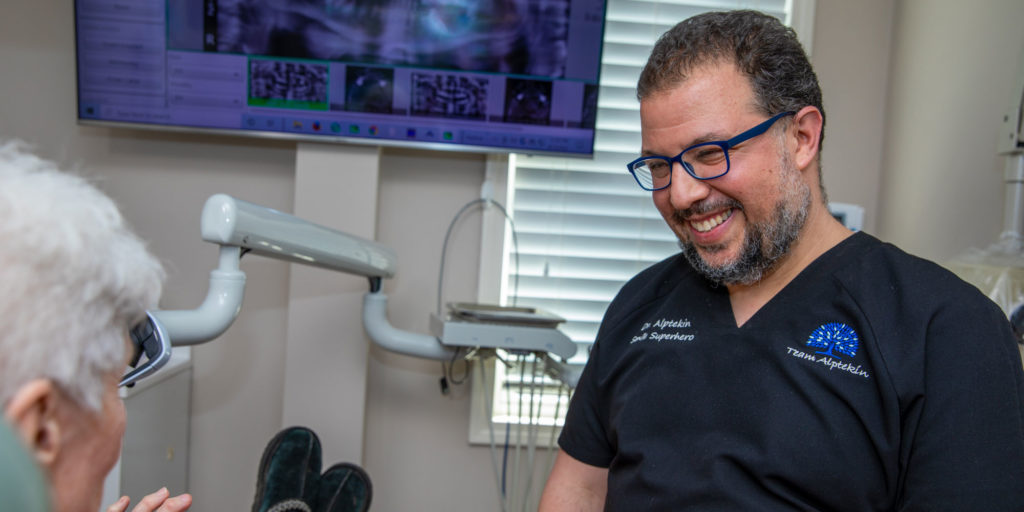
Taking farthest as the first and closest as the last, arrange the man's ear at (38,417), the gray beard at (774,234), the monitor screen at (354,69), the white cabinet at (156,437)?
the monitor screen at (354,69) < the white cabinet at (156,437) < the gray beard at (774,234) < the man's ear at (38,417)

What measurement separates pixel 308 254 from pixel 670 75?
767mm

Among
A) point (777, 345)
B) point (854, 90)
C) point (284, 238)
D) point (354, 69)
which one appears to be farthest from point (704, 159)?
point (854, 90)

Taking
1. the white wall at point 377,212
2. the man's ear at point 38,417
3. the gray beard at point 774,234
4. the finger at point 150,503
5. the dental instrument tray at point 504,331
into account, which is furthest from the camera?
the white wall at point 377,212

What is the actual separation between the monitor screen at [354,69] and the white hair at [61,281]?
146cm

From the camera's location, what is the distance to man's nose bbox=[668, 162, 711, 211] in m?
1.13

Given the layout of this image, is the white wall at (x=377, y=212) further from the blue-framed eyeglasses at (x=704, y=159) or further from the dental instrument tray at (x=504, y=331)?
the blue-framed eyeglasses at (x=704, y=159)

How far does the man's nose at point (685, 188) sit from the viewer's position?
113cm

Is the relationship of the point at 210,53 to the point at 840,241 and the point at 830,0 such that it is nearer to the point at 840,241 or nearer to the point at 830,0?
the point at 840,241

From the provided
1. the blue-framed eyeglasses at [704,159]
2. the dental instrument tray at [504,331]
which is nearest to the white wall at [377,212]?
the dental instrument tray at [504,331]

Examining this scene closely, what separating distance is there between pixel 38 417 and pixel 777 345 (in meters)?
0.93

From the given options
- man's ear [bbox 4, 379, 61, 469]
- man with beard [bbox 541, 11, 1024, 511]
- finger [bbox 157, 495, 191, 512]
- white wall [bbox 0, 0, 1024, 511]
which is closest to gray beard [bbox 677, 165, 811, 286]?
man with beard [bbox 541, 11, 1024, 511]

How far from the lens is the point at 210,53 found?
1940 millimetres

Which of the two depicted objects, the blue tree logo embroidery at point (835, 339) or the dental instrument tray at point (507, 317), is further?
the dental instrument tray at point (507, 317)

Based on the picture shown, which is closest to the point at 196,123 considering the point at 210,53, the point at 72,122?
the point at 210,53
